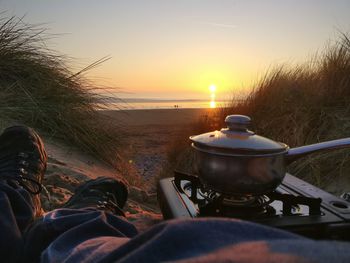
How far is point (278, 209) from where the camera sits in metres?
1.11

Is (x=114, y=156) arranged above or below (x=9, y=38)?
below

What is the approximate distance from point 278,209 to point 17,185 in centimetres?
100

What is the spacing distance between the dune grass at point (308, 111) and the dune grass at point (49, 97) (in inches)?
32.4

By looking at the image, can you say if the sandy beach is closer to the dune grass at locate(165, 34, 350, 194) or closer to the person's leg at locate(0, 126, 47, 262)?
the person's leg at locate(0, 126, 47, 262)

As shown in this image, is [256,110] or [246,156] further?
[256,110]

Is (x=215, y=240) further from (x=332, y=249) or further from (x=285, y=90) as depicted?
(x=285, y=90)

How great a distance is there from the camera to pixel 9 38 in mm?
3410

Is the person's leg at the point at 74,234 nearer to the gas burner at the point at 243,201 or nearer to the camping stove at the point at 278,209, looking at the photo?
the camping stove at the point at 278,209

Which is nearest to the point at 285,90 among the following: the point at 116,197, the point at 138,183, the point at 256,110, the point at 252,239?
the point at 256,110

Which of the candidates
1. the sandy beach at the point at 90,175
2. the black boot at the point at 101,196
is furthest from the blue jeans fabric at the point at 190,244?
the sandy beach at the point at 90,175

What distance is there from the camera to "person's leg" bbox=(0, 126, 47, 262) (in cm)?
110

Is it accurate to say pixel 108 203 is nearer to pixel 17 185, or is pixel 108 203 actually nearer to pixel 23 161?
pixel 17 185

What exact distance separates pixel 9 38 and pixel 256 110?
8.02 ft

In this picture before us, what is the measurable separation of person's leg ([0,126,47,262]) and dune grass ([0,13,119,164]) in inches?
33.3
